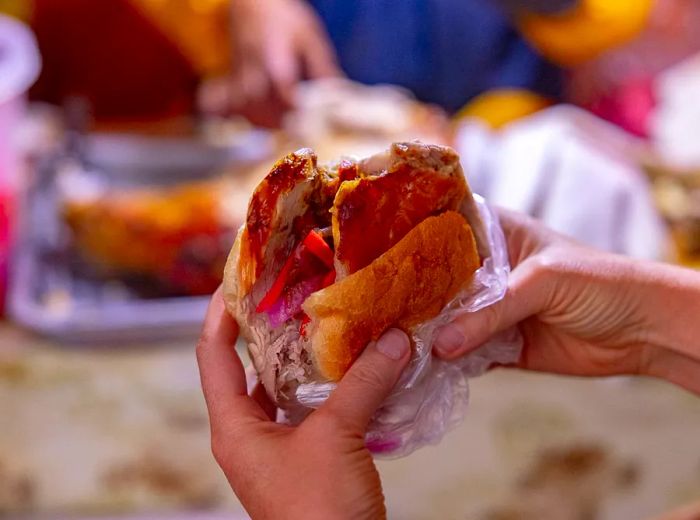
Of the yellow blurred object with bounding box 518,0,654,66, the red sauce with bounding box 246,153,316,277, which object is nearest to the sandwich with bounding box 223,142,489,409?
the red sauce with bounding box 246,153,316,277

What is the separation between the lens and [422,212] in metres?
1.01

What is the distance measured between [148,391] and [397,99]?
1.46 m

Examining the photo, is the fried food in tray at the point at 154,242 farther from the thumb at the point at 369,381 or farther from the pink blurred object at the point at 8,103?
the thumb at the point at 369,381

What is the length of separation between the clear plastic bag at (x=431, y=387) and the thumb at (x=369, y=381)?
2.4 inches

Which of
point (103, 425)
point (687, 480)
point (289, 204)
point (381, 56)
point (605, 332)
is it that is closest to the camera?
point (289, 204)

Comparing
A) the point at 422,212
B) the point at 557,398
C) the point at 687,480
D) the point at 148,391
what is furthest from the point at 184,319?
the point at 687,480

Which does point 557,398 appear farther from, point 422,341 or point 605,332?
point 422,341

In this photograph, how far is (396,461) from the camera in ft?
6.32

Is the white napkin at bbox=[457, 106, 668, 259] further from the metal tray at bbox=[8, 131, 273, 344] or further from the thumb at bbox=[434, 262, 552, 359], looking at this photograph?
the thumb at bbox=[434, 262, 552, 359]

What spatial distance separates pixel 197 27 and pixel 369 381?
8.67ft

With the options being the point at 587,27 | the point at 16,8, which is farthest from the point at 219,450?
the point at 16,8

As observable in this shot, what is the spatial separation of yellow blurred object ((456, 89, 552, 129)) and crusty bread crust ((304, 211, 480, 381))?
6.19 feet

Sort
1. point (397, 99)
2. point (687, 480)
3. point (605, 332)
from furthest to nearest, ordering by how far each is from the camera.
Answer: point (397, 99), point (687, 480), point (605, 332)

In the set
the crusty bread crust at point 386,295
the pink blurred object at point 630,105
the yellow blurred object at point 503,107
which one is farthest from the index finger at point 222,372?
the pink blurred object at point 630,105
